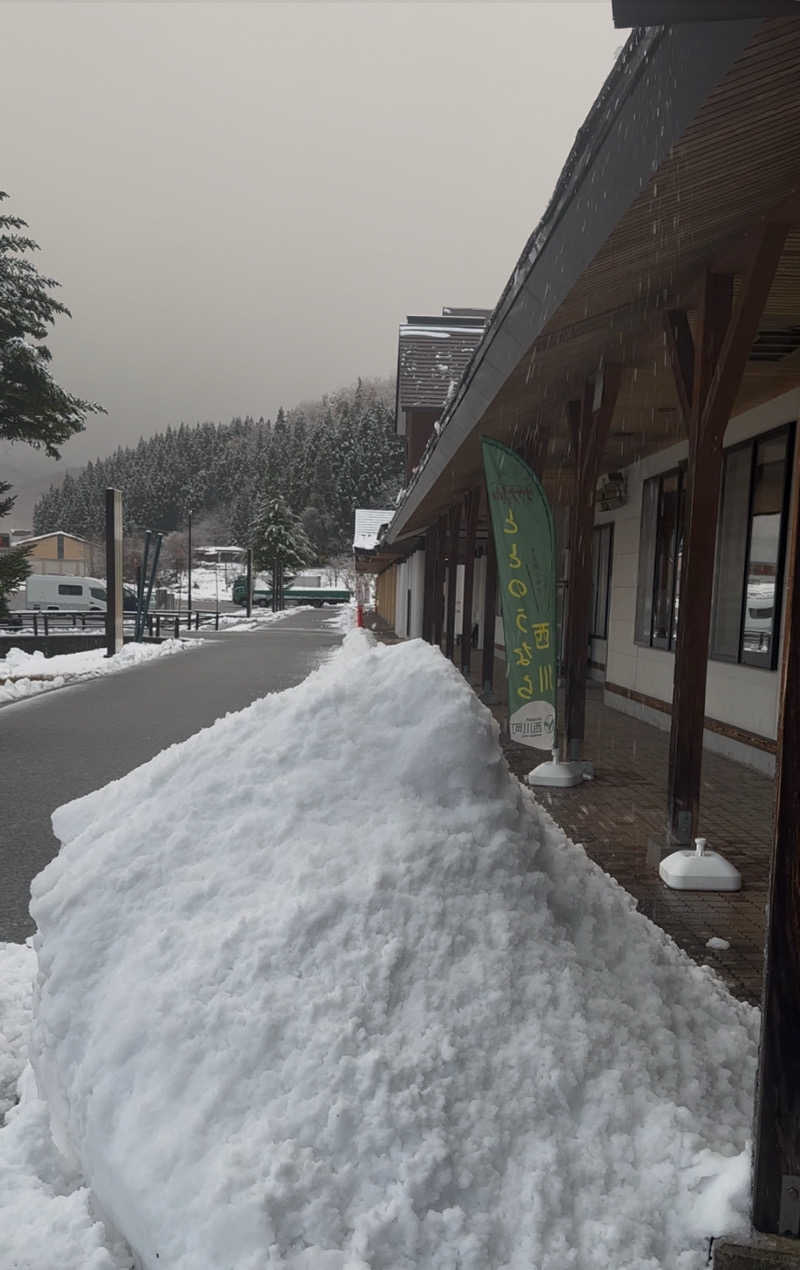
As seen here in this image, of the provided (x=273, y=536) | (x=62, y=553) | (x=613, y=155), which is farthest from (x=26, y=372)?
(x=62, y=553)

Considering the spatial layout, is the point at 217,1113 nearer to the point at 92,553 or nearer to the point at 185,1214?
the point at 185,1214

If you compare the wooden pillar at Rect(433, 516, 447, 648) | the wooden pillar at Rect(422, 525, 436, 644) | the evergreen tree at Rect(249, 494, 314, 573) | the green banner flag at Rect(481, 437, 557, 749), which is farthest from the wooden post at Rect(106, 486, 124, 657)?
the evergreen tree at Rect(249, 494, 314, 573)

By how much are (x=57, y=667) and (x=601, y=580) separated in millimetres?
10934

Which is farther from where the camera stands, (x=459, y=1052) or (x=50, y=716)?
(x=50, y=716)

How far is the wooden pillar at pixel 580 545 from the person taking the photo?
7.21 meters

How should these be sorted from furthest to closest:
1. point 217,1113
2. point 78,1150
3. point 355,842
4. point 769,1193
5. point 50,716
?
point 50,716
point 355,842
point 78,1150
point 217,1113
point 769,1193

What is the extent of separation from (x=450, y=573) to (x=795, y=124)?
12.4m

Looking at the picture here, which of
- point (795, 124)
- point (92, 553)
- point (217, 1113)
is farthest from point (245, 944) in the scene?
point (92, 553)

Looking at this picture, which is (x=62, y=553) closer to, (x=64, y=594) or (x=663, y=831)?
(x=64, y=594)

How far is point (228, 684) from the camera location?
51.1 ft

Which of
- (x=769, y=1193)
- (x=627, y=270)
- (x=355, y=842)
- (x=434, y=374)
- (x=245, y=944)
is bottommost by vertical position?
(x=769, y=1193)

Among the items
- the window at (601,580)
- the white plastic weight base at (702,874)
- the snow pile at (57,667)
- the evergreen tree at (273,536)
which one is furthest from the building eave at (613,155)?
the evergreen tree at (273,536)

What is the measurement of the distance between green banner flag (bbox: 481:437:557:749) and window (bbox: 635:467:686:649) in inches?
160

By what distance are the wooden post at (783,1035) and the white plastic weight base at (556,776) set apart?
5.39m
